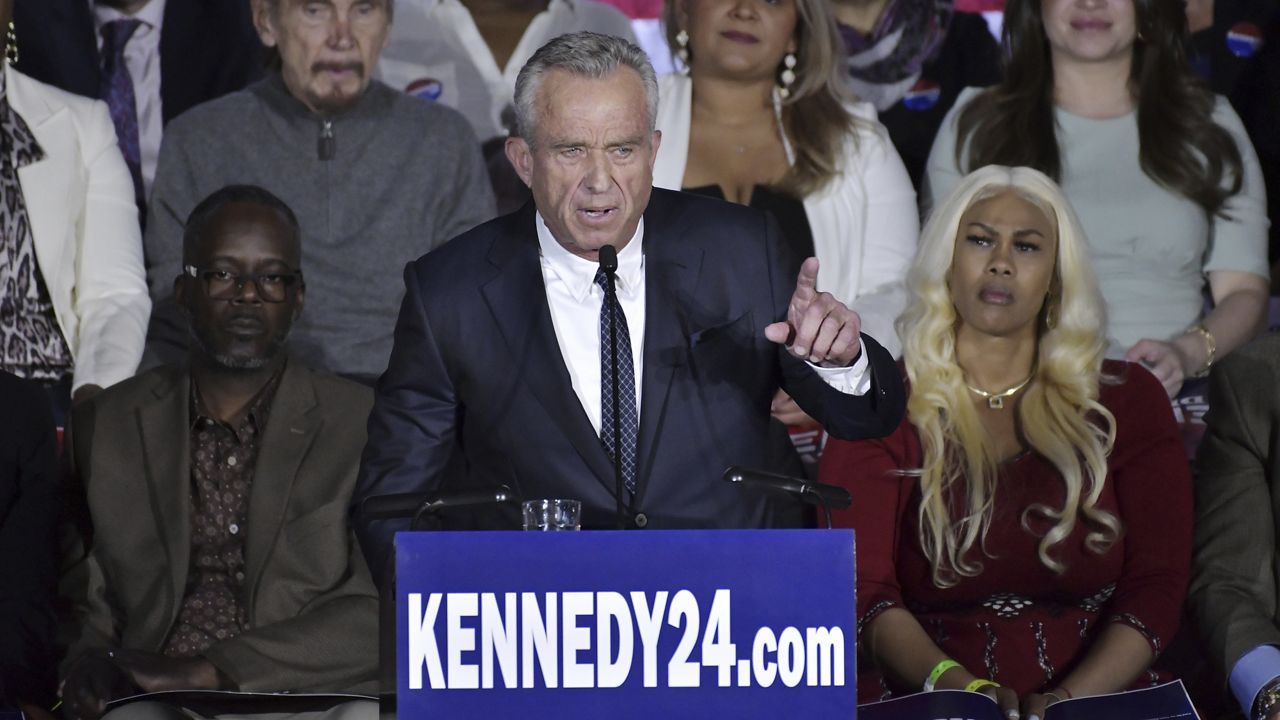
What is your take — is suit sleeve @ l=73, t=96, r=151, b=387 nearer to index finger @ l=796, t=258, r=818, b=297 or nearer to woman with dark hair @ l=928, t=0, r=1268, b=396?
woman with dark hair @ l=928, t=0, r=1268, b=396

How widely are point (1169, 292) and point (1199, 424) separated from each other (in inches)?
15.5

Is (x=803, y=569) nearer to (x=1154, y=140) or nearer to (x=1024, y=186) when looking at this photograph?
(x=1024, y=186)

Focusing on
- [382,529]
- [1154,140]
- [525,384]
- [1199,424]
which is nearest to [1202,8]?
[1154,140]

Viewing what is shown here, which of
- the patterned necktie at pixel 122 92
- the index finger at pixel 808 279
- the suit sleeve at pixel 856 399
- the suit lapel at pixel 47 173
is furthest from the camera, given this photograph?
the patterned necktie at pixel 122 92

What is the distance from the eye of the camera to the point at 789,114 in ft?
14.2

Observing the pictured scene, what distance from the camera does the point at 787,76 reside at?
171 inches

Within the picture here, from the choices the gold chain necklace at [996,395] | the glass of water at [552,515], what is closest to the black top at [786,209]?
the gold chain necklace at [996,395]

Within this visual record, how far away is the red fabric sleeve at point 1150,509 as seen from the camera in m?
3.27

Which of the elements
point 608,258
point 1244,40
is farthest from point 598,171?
point 1244,40

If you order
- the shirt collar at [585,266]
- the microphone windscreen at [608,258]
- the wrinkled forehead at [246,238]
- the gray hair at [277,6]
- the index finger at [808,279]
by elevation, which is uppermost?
the gray hair at [277,6]

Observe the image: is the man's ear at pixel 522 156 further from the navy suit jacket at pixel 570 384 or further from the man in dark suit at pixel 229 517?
the man in dark suit at pixel 229 517

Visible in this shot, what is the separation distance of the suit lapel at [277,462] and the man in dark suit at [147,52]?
1.23 meters

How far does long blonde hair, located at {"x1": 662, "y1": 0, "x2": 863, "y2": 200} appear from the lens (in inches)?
168

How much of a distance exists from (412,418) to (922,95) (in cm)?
238
